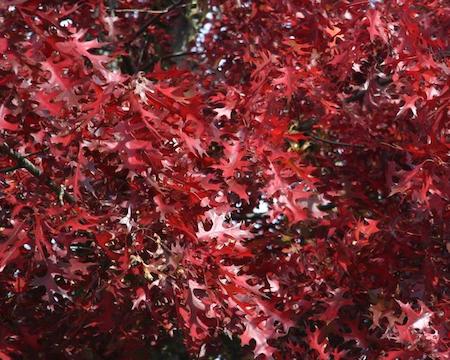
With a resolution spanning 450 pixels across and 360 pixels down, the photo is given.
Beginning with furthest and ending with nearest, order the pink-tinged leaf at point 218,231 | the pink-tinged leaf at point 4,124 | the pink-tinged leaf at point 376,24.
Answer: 1. the pink-tinged leaf at point 376,24
2. the pink-tinged leaf at point 218,231
3. the pink-tinged leaf at point 4,124

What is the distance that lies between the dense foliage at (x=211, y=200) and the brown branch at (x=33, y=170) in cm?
1

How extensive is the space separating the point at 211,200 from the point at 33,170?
632 millimetres

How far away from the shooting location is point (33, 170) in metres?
2.48

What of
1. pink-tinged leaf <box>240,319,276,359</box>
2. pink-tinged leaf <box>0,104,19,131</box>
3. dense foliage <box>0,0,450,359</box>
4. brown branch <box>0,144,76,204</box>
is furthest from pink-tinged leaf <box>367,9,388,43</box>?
pink-tinged leaf <box>0,104,19,131</box>

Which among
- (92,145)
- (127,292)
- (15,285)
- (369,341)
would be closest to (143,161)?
(92,145)

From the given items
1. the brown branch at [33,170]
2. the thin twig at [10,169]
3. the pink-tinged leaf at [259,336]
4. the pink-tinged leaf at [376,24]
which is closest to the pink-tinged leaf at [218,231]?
the pink-tinged leaf at [259,336]

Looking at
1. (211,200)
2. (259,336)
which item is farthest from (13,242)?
(259,336)

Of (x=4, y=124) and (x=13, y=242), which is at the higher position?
(x=4, y=124)

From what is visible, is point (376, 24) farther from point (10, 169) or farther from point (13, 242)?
point (13, 242)

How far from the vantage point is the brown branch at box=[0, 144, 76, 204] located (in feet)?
7.89

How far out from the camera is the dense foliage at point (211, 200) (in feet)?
7.34

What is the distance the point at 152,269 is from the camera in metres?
2.24

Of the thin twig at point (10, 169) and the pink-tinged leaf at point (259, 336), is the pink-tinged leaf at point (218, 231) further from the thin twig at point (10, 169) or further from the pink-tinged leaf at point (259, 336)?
the thin twig at point (10, 169)

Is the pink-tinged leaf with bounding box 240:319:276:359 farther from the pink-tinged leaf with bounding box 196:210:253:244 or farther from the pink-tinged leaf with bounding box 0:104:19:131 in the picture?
the pink-tinged leaf with bounding box 0:104:19:131
